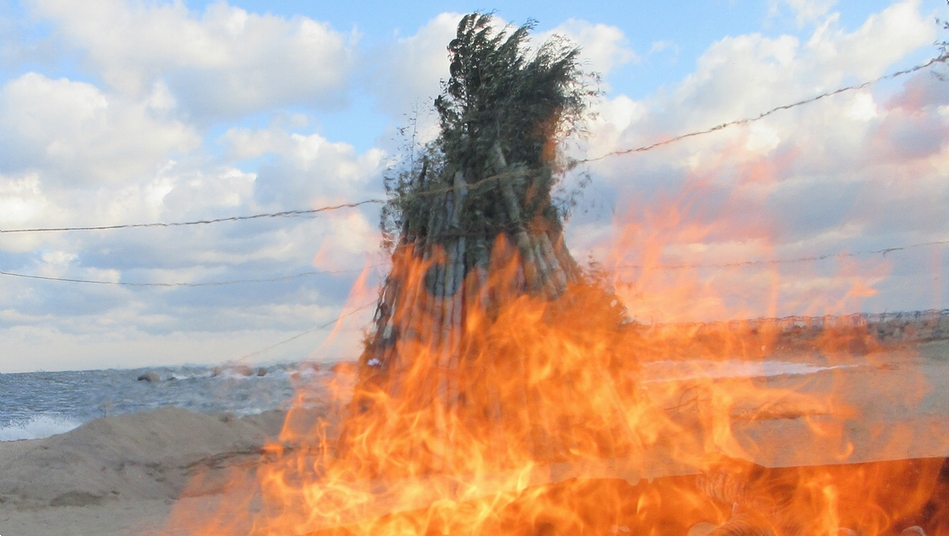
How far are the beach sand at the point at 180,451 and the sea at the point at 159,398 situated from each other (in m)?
1.57

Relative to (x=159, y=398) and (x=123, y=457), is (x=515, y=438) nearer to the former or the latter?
(x=123, y=457)

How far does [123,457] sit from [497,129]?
5627 millimetres

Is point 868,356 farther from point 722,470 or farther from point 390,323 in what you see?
point 722,470

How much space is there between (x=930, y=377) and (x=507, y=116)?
30.8 ft

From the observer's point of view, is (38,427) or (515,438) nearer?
(515,438)

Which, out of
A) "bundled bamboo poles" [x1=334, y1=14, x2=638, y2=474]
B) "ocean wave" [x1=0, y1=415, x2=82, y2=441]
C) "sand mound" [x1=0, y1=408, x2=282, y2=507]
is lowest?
"ocean wave" [x1=0, y1=415, x2=82, y2=441]

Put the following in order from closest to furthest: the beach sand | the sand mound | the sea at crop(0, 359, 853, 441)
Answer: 1. the beach sand
2. the sand mound
3. the sea at crop(0, 359, 853, 441)

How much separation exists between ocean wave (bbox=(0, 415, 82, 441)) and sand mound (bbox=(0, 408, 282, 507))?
6139 mm

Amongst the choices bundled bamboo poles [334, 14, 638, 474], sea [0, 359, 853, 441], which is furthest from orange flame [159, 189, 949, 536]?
sea [0, 359, 853, 441]

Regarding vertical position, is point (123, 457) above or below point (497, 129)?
below

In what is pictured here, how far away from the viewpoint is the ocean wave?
1452 centimetres

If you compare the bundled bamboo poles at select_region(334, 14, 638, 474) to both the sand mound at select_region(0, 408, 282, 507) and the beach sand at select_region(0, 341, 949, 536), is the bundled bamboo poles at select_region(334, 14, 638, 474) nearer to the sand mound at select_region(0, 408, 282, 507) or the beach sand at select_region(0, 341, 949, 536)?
the beach sand at select_region(0, 341, 949, 536)

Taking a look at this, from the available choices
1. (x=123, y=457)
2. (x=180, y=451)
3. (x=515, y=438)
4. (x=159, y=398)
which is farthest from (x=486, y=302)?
(x=159, y=398)

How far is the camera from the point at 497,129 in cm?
800
